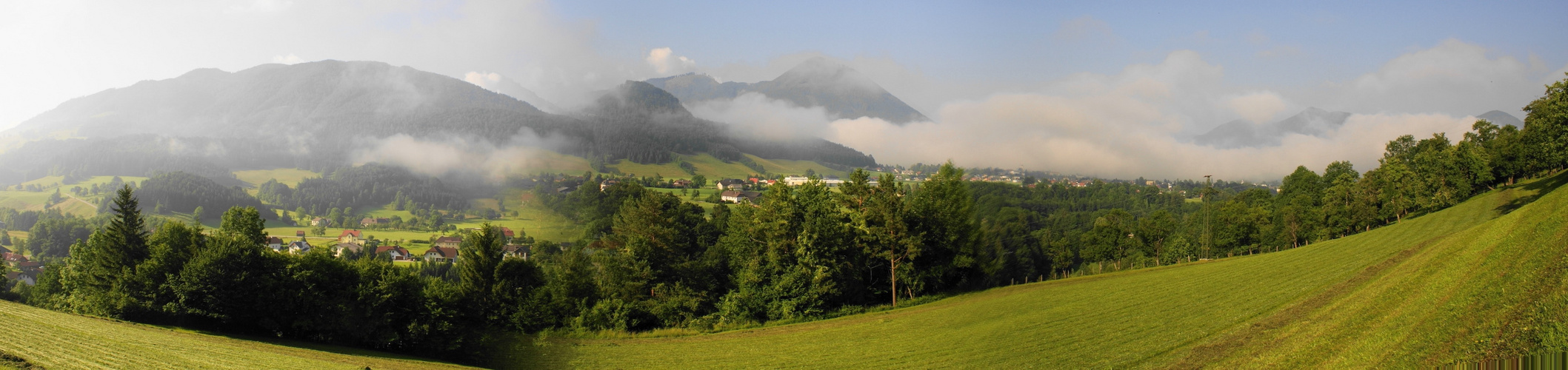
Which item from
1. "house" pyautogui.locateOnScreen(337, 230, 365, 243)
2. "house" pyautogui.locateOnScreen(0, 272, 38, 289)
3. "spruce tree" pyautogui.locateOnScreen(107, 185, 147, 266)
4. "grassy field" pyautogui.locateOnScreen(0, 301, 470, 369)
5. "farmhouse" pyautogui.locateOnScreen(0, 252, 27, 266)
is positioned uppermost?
"spruce tree" pyautogui.locateOnScreen(107, 185, 147, 266)

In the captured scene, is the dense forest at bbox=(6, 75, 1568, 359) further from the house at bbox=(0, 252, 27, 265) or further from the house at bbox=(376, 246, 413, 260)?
the house at bbox=(0, 252, 27, 265)

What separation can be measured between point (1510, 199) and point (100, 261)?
220 feet

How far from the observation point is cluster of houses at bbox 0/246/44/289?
183 feet

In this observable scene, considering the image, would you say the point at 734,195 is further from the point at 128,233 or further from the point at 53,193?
the point at 53,193

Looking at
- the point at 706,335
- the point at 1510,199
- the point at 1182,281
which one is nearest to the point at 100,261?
the point at 706,335

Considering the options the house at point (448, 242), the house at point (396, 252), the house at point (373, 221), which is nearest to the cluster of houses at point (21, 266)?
the house at point (396, 252)

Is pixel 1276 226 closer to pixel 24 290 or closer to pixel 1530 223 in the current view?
pixel 1530 223

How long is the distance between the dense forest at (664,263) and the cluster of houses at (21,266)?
3219 cm

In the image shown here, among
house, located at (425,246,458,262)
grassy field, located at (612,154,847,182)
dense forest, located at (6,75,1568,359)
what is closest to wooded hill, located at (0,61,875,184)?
grassy field, located at (612,154,847,182)

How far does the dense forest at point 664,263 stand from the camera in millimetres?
23219

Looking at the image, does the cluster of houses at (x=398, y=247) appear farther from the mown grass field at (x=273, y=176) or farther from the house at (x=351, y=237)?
the mown grass field at (x=273, y=176)

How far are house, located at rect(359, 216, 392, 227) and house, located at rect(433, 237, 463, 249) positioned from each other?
83.2 feet

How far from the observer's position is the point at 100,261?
23906mm

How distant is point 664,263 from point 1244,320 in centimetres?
2465
